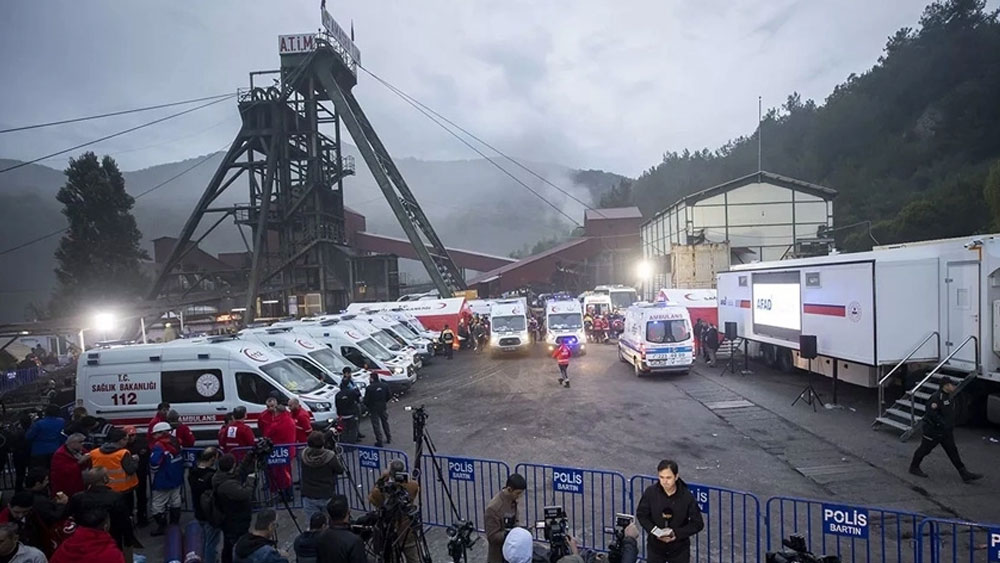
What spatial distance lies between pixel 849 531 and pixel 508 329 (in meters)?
19.3

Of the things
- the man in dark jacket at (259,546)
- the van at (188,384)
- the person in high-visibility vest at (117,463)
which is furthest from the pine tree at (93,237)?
the man in dark jacket at (259,546)

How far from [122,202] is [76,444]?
46.5 metres

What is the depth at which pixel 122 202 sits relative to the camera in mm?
45188

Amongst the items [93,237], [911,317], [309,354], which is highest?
[93,237]

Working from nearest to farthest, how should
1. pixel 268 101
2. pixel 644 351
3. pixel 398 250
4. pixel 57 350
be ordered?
pixel 644 351
pixel 57 350
pixel 268 101
pixel 398 250

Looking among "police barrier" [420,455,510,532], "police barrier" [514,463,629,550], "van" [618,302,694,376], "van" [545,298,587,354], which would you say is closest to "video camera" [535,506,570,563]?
"police barrier" [514,463,629,550]

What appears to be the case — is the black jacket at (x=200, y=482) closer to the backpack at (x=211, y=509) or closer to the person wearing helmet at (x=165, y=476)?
the backpack at (x=211, y=509)

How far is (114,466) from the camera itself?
711 centimetres

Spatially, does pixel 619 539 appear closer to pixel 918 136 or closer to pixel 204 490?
pixel 204 490

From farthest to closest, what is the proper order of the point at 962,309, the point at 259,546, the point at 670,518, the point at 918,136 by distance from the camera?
the point at 918,136, the point at 962,309, the point at 670,518, the point at 259,546

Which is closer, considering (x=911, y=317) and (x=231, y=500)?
(x=231, y=500)

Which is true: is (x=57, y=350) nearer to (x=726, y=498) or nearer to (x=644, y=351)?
(x=644, y=351)

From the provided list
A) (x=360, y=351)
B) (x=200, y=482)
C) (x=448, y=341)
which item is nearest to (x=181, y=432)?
(x=200, y=482)

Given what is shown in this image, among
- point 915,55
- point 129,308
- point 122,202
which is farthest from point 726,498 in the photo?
point 915,55
